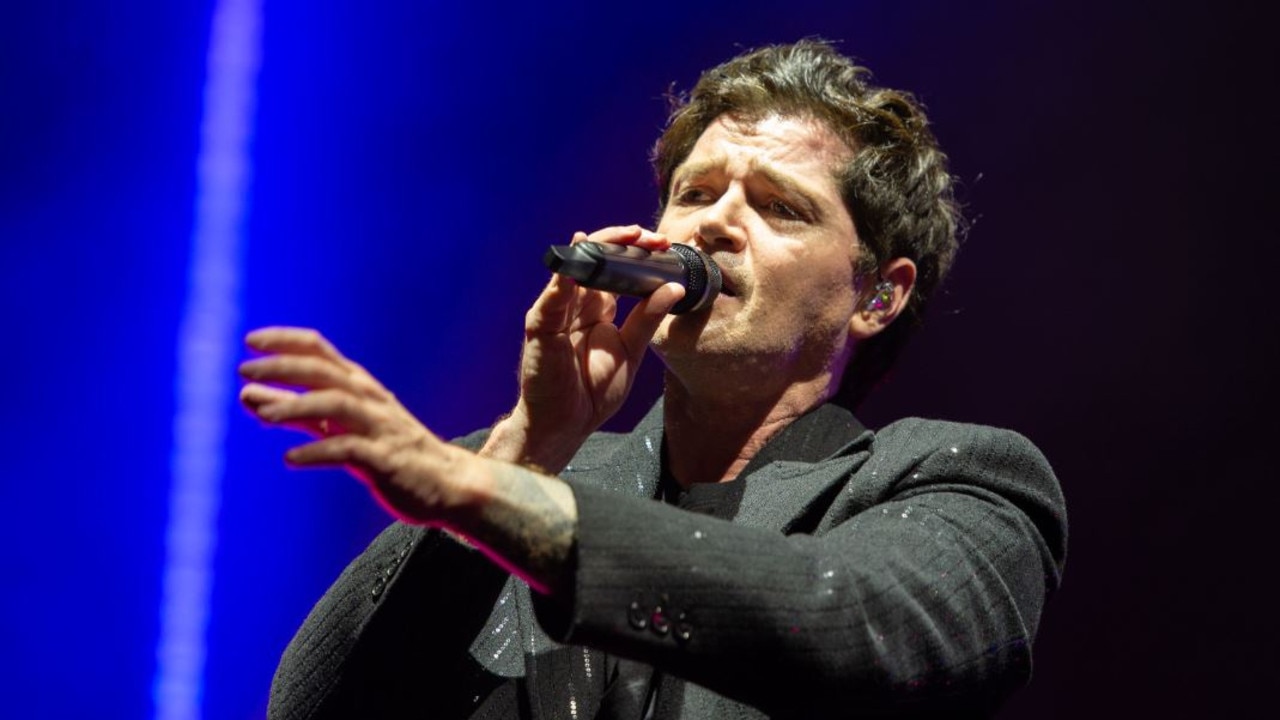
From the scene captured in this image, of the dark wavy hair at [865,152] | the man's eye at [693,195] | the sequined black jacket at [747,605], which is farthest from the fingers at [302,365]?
the dark wavy hair at [865,152]

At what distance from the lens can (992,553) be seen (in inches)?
57.9

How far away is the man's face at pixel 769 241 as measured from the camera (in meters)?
1.89

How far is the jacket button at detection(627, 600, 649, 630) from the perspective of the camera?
1.08 meters

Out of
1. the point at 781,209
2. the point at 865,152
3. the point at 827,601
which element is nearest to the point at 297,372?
the point at 827,601

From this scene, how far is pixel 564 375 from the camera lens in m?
1.63

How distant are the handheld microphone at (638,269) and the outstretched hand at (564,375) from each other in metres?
0.02

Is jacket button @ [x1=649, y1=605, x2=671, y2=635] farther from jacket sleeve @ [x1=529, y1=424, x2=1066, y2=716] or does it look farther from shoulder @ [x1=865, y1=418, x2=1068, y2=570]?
shoulder @ [x1=865, y1=418, x2=1068, y2=570]

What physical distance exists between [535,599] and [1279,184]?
1.66 meters

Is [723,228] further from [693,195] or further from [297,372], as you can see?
[297,372]

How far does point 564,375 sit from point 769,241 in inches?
18.3

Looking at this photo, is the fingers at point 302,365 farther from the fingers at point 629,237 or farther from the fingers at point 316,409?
the fingers at point 629,237

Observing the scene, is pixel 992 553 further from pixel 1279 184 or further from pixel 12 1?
pixel 12 1

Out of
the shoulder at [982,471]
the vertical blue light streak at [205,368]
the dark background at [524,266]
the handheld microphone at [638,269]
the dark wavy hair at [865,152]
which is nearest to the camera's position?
the handheld microphone at [638,269]

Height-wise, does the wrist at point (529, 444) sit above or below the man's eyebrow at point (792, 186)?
below
